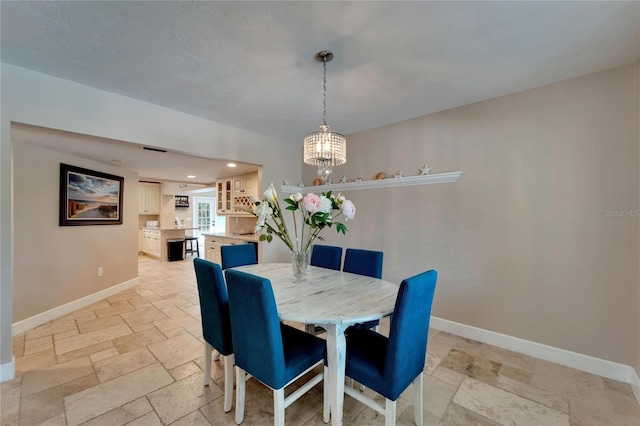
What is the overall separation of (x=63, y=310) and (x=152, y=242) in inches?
177

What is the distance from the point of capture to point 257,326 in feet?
4.81

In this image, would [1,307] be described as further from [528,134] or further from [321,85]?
[528,134]

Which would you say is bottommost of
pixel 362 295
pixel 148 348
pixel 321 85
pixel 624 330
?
pixel 148 348

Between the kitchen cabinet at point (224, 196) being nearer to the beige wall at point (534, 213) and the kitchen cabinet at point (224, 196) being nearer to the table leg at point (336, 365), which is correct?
the beige wall at point (534, 213)

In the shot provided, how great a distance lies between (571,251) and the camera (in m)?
2.34

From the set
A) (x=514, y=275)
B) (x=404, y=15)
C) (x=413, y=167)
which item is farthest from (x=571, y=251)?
(x=404, y=15)

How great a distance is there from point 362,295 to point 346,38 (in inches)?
67.5

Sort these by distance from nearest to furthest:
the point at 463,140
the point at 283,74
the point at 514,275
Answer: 1. the point at 283,74
2. the point at 514,275
3. the point at 463,140

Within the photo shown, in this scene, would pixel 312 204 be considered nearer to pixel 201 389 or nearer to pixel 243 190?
pixel 201 389

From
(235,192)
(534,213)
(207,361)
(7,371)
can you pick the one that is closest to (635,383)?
(534,213)

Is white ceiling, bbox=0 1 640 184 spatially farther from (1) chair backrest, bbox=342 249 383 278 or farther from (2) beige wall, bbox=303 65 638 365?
(1) chair backrest, bbox=342 249 383 278

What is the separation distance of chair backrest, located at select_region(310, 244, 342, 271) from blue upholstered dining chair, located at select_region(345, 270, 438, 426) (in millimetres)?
1161

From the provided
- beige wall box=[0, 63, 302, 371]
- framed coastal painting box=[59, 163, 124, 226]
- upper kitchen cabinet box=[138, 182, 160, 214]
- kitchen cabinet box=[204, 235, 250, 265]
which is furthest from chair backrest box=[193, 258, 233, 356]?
upper kitchen cabinet box=[138, 182, 160, 214]

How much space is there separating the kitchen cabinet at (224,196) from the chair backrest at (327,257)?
3.30 meters
